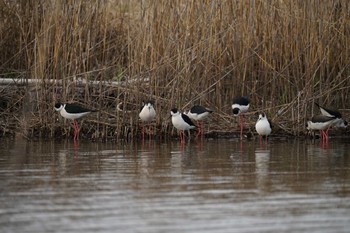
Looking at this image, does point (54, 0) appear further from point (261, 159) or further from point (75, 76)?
point (261, 159)

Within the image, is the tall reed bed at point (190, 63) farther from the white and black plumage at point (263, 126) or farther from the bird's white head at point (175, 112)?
the white and black plumage at point (263, 126)

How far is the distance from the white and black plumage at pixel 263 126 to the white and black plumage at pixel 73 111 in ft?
7.98

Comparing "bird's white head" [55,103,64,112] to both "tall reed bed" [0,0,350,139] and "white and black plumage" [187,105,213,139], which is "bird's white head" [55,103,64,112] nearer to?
"tall reed bed" [0,0,350,139]

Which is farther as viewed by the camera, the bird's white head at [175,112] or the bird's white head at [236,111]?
the bird's white head at [236,111]

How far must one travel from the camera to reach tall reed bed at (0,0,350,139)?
1456cm

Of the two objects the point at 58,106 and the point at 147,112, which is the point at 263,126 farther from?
the point at 58,106

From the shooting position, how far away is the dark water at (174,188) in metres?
7.45

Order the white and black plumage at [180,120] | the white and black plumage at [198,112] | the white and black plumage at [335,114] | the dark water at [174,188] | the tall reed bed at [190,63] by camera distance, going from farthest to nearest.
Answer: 1. the tall reed bed at [190,63]
2. the white and black plumage at [335,114]
3. the white and black plumage at [198,112]
4. the white and black plumage at [180,120]
5. the dark water at [174,188]

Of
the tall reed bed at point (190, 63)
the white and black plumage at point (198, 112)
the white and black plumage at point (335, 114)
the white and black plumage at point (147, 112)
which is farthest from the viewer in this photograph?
the tall reed bed at point (190, 63)

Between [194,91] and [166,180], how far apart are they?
16.4 feet

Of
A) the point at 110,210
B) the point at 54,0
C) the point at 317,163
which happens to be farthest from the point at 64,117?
the point at 110,210

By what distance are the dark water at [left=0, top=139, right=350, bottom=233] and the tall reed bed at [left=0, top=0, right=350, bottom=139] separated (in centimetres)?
106

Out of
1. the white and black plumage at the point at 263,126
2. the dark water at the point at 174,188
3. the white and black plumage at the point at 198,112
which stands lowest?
the dark water at the point at 174,188

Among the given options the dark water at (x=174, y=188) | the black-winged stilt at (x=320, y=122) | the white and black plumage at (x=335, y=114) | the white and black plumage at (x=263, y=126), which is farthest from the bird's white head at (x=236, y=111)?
Result: the white and black plumage at (x=335, y=114)
